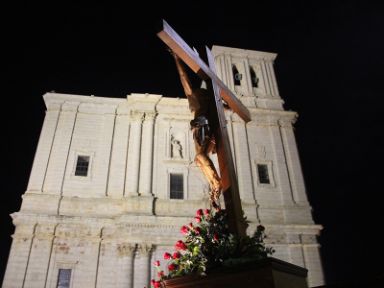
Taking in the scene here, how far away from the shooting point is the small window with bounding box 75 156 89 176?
1850 centimetres

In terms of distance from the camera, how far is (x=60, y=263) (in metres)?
15.7

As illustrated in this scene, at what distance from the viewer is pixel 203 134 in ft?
19.3

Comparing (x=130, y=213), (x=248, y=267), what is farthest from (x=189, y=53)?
(x=130, y=213)

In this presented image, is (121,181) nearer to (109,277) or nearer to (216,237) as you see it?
(109,277)

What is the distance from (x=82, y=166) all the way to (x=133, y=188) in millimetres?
3472

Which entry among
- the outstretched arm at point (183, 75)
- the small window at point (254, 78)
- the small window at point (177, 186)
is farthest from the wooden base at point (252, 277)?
the small window at point (254, 78)

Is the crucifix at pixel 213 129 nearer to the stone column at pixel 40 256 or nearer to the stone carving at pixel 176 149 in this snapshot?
the stone carving at pixel 176 149

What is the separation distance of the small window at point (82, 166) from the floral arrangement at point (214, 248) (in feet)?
47.4

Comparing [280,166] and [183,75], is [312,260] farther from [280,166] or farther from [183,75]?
[183,75]

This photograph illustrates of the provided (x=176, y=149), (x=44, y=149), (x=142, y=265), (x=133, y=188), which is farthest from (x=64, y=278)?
(x=176, y=149)

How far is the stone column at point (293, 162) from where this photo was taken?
1875 centimetres

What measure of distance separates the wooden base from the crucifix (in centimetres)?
93

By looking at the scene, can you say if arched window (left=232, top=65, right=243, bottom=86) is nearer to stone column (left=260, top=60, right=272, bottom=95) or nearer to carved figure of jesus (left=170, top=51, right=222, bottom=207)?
stone column (left=260, top=60, right=272, bottom=95)

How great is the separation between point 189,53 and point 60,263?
44.6ft
